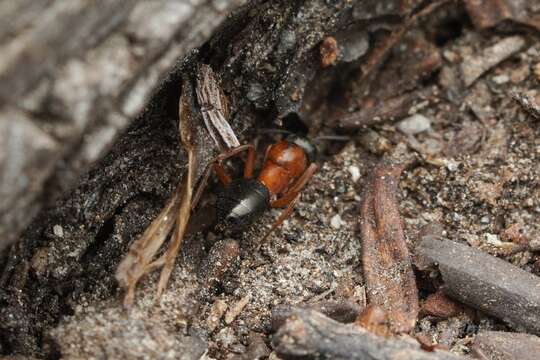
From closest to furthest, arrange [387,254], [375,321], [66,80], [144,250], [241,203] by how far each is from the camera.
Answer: [66,80], [375,321], [144,250], [387,254], [241,203]

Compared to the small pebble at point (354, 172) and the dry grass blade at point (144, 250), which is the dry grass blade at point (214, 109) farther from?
the small pebble at point (354, 172)

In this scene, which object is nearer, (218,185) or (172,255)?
(172,255)

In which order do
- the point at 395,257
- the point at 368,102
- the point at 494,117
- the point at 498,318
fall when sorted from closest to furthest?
the point at 498,318 → the point at 395,257 → the point at 494,117 → the point at 368,102

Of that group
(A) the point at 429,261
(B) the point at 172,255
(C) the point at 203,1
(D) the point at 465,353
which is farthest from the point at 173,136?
(D) the point at 465,353

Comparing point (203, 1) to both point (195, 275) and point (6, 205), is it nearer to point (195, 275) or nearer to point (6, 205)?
point (6, 205)

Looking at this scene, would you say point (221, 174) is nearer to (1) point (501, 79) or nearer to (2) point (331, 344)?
(2) point (331, 344)

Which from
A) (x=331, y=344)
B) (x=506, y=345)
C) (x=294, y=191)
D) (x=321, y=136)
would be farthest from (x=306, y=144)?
(x=331, y=344)

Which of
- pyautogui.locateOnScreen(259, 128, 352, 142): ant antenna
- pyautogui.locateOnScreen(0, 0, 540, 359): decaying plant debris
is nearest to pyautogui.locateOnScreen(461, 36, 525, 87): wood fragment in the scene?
pyautogui.locateOnScreen(0, 0, 540, 359): decaying plant debris

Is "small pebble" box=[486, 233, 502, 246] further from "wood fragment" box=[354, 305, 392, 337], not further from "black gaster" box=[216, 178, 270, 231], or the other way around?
"black gaster" box=[216, 178, 270, 231]
